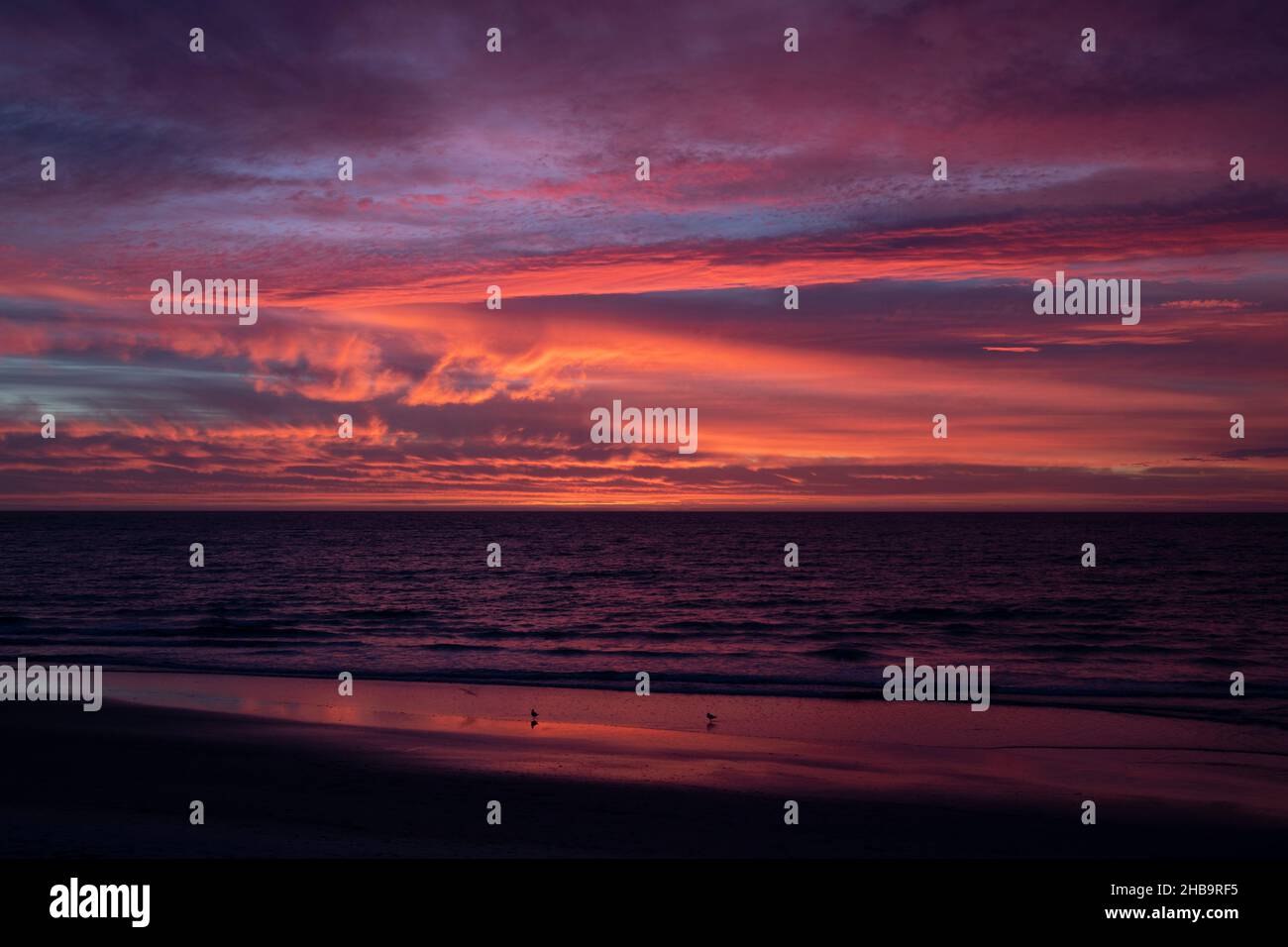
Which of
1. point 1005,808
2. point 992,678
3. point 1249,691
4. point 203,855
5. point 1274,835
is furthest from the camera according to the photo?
point 992,678

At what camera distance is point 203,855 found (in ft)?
30.9

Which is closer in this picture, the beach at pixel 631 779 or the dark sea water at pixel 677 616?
the beach at pixel 631 779

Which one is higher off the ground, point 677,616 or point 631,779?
point 677,616

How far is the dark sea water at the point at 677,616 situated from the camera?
2450 cm

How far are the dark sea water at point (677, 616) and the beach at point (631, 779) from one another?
441 centimetres

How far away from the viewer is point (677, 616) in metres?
37.6

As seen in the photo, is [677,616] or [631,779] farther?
[677,616]

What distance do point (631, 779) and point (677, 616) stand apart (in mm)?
24611

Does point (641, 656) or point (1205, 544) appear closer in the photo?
point (641, 656)
